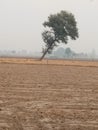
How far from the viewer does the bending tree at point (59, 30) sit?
73.3 m

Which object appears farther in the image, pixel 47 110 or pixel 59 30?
pixel 59 30

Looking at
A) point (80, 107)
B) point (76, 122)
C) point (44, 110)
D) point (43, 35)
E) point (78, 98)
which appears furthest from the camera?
point (43, 35)

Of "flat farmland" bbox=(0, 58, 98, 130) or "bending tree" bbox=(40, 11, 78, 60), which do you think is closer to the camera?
"flat farmland" bbox=(0, 58, 98, 130)

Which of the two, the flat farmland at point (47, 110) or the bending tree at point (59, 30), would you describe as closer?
the flat farmland at point (47, 110)

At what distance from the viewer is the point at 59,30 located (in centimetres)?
7319

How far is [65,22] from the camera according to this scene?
244 feet

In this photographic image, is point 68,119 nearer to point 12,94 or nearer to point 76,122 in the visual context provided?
point 76,122

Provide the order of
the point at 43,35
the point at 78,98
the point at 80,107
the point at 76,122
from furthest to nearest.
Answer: the point at 43,35, the point at 78,98, the point at 80,107, the point at 76,122

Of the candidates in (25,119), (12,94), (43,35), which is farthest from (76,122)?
(43,35)

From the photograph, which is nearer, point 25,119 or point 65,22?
point 25,119

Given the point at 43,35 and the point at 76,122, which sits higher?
the point at 43,35

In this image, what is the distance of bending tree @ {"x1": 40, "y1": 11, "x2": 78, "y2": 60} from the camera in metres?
73.3

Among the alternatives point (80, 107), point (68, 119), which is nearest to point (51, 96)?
point (80, 107)

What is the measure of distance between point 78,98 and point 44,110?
3.52 metres
